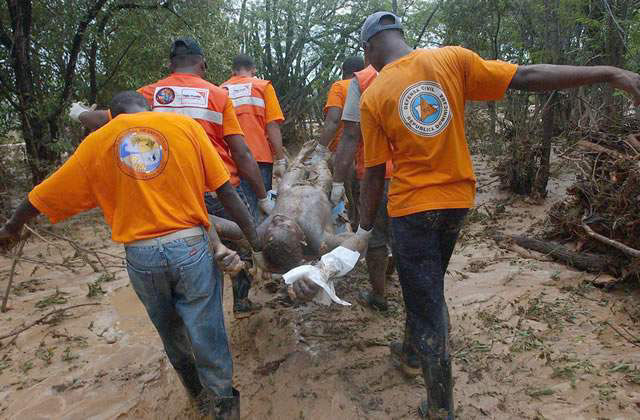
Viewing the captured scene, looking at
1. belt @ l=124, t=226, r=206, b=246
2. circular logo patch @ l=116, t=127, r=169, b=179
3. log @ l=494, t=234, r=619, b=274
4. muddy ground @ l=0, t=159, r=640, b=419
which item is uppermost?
circular logo patch @ l=116, t=127, r=169, b=179

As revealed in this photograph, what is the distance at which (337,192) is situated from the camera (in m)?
3.78

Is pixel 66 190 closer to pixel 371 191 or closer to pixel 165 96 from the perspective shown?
pixel 165 96

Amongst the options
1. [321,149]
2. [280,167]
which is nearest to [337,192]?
[321,149]

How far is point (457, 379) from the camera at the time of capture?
2750mm

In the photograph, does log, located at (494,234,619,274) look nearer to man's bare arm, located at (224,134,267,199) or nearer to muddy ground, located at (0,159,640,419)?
muddy ground, located at (0,159,640,419)

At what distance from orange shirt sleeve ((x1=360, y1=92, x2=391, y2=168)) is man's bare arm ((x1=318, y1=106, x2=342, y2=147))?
A: 2091mm

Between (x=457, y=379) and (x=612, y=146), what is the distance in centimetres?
294

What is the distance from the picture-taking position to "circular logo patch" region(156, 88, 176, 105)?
3.04 metres

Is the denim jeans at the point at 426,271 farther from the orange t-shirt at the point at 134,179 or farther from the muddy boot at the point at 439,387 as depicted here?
the orange t-shirt at the point at 134,179

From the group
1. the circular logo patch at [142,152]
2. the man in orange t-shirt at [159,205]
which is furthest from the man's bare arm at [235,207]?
the circular logo patch at [142,152]

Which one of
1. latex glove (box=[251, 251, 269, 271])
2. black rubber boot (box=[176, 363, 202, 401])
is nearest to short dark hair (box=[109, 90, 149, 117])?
latex glove (box=[251, 251, 269, 271])

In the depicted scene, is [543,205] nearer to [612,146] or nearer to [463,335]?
[612,146]

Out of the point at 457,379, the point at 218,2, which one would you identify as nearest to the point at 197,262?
the point at 457,379

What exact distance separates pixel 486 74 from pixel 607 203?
8.49 ft
